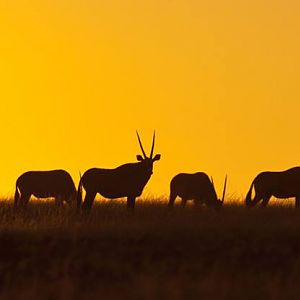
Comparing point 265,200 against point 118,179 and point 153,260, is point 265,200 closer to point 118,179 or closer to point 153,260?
point 118,179

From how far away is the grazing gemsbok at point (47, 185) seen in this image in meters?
29.5

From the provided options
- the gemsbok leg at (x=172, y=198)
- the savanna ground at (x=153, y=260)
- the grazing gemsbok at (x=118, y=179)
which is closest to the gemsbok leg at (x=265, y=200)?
the gemsbok leg at (x=172, y=198)

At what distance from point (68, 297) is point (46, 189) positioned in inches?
675

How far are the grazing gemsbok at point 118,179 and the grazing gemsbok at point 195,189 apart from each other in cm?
210

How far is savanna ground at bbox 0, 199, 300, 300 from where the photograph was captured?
13.2 m

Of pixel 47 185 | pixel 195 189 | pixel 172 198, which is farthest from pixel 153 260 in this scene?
pixel 47 185

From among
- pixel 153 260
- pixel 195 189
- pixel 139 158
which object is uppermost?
pixel 139 158

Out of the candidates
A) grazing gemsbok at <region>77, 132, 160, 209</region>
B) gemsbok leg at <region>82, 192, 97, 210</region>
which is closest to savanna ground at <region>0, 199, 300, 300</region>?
gemsbok leg at <region>82, 192, 97, 210</region>

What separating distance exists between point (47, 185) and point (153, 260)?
14.6m

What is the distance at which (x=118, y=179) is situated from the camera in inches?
1030

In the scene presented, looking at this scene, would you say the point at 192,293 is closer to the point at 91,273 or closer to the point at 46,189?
the point at 91,273

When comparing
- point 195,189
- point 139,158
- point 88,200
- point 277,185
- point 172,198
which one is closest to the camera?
point 88,200

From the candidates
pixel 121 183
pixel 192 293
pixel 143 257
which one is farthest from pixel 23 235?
pixel 121 183

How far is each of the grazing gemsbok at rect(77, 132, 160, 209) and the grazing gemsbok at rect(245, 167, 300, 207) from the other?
147 inches
